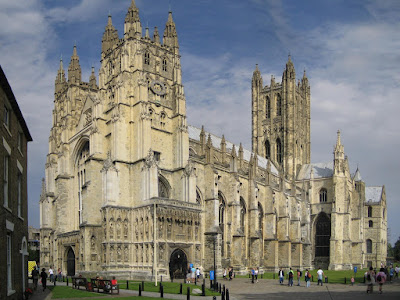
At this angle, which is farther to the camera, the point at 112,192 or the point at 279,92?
the point at 279,92

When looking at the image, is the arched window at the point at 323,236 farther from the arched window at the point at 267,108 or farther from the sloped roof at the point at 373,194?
the sloped roof at the point at 373,194

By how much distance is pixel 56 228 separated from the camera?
49469mm

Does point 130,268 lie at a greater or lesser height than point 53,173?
lesser

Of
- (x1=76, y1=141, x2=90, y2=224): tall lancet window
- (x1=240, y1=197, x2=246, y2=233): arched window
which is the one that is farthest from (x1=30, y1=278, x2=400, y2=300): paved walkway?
(x1=240, y1=197, x2=246, y2=233): arched window

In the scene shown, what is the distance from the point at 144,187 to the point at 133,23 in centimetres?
1629

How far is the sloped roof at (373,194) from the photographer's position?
9650cm

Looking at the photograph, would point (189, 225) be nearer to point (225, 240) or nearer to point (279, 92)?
point (225, 240)

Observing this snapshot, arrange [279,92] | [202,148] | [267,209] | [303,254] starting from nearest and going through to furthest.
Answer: [202,148] < [267,209] < [303,254] < [279,92]

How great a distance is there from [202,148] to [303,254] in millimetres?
26447

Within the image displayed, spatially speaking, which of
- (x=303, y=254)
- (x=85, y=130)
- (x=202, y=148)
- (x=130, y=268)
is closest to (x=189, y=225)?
(x=130, y=268)

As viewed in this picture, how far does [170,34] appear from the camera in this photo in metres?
50.5

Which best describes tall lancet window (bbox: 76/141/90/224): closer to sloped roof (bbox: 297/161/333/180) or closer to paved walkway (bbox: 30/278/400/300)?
paved walkway (bbox: 30/278/400/300)

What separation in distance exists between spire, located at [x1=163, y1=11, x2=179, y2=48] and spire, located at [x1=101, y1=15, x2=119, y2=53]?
5.13m

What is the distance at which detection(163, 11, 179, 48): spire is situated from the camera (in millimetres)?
49906
